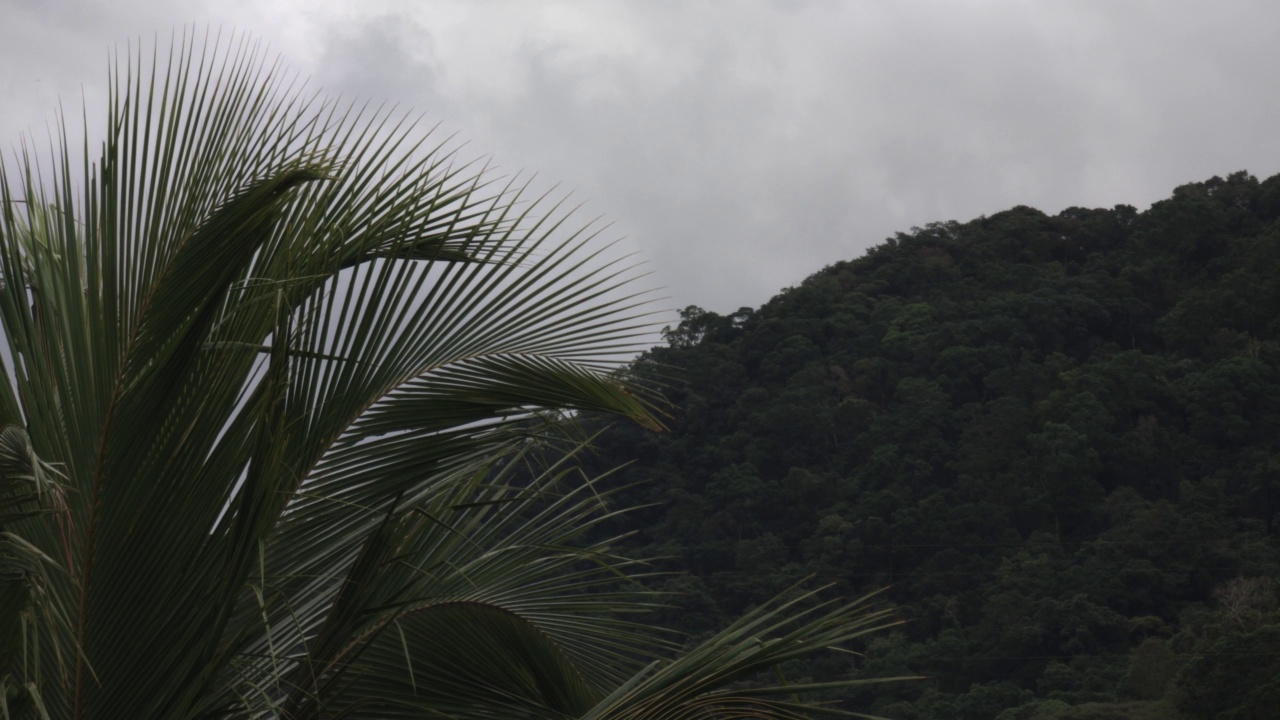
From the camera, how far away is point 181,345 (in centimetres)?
202

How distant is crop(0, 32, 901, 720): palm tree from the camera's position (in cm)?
197

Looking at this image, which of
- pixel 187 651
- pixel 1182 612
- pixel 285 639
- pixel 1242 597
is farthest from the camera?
pixel 1182 612

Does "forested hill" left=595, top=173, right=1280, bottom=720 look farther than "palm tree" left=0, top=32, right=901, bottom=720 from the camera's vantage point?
Yes

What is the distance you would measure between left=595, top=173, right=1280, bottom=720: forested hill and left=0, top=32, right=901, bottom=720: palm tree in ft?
63.5

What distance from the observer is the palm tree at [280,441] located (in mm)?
1968

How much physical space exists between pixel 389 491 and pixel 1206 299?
38.5 metres

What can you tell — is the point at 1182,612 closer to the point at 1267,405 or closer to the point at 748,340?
the point at 1267,405

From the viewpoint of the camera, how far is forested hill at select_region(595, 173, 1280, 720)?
85.6 feet

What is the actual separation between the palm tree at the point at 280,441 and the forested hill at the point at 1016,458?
19.3m

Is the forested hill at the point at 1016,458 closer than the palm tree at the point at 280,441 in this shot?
No

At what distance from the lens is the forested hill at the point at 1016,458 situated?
85.6 ft

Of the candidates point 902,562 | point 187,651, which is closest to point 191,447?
point 187,651

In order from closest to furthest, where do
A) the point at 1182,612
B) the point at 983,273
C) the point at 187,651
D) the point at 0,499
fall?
the point at 0,499 → the point at 187,651 → the point at 1182,612 → the point at 983,273

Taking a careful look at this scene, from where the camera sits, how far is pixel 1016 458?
3350 centimetres
